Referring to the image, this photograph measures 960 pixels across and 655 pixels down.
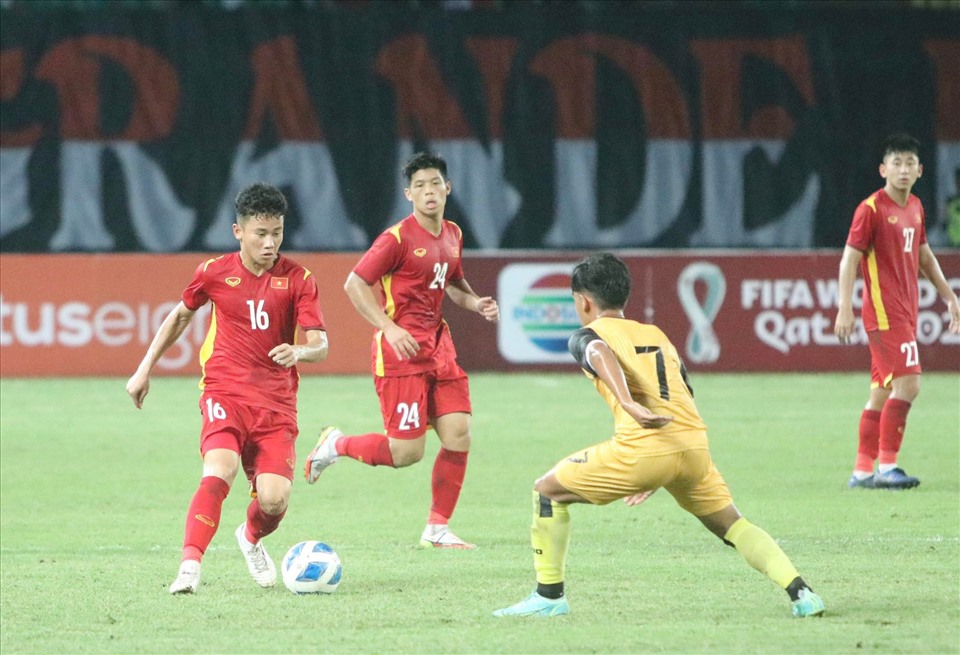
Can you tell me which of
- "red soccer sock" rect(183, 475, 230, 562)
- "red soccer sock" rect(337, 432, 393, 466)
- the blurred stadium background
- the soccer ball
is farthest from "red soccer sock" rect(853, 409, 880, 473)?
the blurred stadium background

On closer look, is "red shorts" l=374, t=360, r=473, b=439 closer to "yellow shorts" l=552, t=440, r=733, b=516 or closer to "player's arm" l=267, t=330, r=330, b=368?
"player's arm" l=267, t=330, r=330, b=368

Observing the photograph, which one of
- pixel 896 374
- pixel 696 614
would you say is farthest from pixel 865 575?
pixel 896 374

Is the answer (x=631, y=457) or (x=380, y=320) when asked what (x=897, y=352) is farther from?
(x=631, y=457)

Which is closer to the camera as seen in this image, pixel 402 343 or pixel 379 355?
pixel 402 343

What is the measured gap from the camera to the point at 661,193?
23859 mm

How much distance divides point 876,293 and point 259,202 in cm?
469

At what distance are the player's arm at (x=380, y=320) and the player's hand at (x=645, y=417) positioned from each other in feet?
7.39

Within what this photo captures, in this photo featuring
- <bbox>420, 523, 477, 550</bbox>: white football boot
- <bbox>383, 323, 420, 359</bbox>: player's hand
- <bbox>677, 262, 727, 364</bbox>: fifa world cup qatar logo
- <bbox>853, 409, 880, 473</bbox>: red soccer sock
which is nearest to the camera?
<bbox>383, 323, 420, 359</bbox>: player's hand

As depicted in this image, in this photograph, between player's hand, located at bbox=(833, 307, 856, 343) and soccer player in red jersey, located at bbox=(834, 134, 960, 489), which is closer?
player's hand, located at bbox=(833, 307, 856, 343)

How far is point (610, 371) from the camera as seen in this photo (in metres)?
5.57

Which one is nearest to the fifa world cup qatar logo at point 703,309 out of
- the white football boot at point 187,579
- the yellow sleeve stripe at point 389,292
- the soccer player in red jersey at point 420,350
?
the soccer player in red jersey at point 420,350

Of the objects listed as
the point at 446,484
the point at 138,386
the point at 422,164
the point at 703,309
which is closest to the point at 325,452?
the point at 446,484

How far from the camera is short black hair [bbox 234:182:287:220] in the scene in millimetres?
6613

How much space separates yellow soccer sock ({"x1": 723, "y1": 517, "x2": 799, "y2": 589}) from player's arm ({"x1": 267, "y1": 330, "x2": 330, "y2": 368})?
1891 mm
